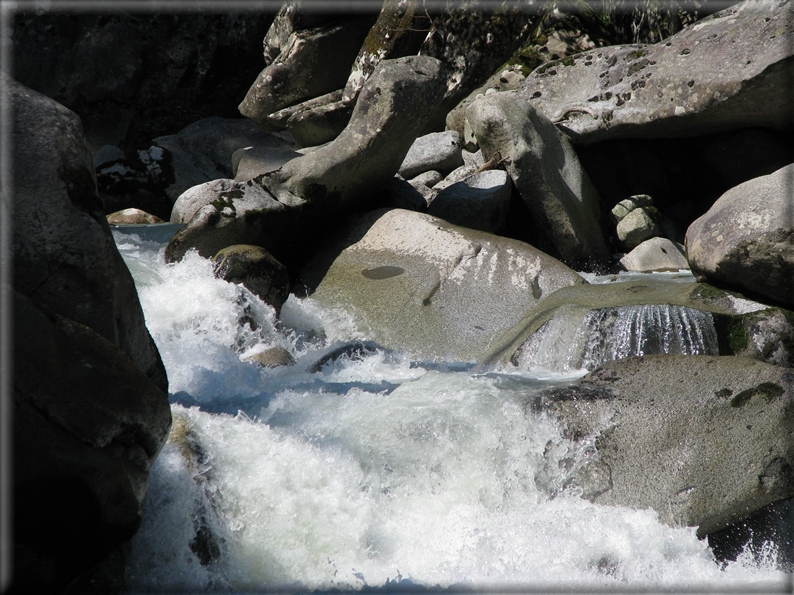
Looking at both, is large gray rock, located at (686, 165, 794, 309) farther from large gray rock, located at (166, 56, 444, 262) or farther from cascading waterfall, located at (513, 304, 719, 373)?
large gray rock, located at (166, 56, 444, 262)

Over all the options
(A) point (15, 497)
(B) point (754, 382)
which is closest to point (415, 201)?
(B) point (754, 382)

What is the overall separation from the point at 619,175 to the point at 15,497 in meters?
9.03

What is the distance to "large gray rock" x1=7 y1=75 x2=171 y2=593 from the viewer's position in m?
1.99

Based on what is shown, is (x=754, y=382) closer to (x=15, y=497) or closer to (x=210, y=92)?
(x=15, y=497)

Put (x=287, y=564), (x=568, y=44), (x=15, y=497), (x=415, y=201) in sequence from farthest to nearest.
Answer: (x=568, y=44) → (x=415, y=201) → (x=287, y=564) → (x=15, y=497)

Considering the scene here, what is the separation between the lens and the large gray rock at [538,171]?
7812 mm

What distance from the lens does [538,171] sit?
7.86m

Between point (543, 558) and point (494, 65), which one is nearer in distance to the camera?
point (543, 558)

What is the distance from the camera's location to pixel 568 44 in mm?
10414

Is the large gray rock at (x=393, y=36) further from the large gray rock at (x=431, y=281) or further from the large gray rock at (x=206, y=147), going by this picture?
the large gray rock at (x=431, y=281)

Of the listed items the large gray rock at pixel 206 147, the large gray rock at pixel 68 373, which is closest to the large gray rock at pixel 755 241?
the large gray rock at pixel 68 373

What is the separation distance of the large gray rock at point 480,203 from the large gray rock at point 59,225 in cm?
552

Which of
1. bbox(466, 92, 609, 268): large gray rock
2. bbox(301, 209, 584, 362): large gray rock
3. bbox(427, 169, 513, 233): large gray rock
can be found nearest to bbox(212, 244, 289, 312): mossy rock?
bbox(301, 209, 584, 362): large gray rock

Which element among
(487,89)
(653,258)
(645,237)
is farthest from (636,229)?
(487,89)
